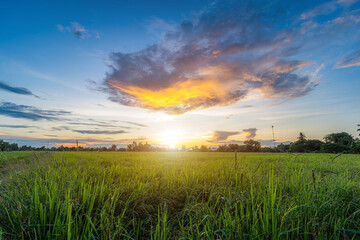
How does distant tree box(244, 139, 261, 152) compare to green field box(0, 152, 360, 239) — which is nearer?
green field box(0, 152, 360, 239)

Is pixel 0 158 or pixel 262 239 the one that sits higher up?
pixel 0 158

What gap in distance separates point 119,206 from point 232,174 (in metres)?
2.97

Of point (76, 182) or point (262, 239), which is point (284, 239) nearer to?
point (262, 239)

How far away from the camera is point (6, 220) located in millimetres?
2748

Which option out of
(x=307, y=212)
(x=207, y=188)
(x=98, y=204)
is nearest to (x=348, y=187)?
(x=307, y=212)

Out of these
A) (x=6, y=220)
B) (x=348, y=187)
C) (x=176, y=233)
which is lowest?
(x=176, y=233)

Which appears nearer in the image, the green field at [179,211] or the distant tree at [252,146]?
the green field at [179,211]

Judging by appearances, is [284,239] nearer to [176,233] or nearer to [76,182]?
[176,233]

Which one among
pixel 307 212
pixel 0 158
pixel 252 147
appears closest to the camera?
pixel 307 212

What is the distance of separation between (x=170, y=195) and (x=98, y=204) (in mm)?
1386

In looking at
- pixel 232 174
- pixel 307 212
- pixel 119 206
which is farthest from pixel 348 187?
pixel 119 206

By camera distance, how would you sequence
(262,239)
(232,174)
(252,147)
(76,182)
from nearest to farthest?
(262,239) → (76,182) → (232,174) → (252,147)

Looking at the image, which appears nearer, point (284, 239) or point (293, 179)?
point (284, 239)

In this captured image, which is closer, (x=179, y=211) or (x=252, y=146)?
(x=179, y=211)
